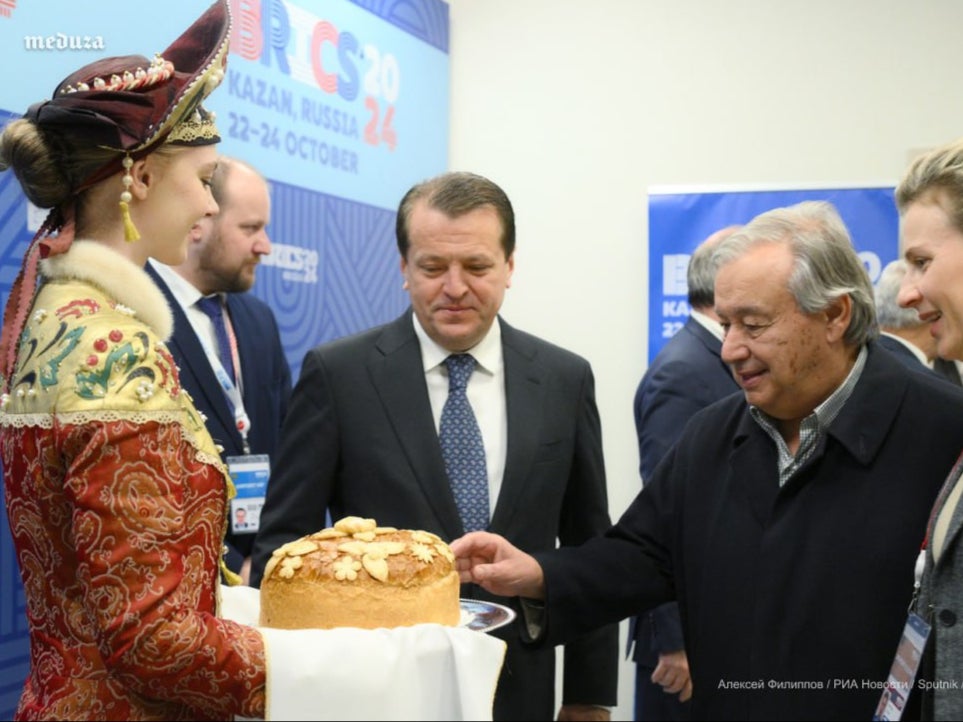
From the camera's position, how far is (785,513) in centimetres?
226

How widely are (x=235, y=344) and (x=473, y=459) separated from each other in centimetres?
141

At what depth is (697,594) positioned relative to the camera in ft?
7.79

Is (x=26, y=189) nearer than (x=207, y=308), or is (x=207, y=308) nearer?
(x=26, y=189)

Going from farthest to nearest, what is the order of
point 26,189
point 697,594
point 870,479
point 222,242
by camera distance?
1. point 222,242
2. point 697,594
3. point 870,479
4. point 26,189

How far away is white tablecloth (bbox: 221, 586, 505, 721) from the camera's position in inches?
63.4

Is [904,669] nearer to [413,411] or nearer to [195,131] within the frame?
[413,411]

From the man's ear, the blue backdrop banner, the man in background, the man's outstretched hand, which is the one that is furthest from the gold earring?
the blue backdrop banner

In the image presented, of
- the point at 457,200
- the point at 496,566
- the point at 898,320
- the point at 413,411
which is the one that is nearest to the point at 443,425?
the point at 413,411

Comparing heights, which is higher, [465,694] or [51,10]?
[51,10]

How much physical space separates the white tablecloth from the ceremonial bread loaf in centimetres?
11

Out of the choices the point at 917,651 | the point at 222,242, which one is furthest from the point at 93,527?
the point at 222,242

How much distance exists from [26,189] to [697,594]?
147 cm

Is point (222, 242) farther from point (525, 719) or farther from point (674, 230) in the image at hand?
point (674, 230)

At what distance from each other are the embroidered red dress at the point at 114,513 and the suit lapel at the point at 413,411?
962 mm
